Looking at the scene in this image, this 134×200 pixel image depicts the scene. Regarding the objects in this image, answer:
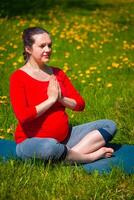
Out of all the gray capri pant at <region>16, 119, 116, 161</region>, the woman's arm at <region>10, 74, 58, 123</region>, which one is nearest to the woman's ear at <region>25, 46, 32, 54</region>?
the woman's arm at <region>10, 74, 58, 123</region>

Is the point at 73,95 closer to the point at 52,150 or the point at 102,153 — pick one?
the point at 102,153

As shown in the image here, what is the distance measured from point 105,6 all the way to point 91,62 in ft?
29.2

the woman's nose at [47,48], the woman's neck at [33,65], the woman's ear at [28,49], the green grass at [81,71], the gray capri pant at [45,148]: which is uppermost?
the woman's nose at [47,48]

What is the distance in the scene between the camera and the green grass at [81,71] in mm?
4012

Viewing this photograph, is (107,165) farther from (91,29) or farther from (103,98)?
(91,29)

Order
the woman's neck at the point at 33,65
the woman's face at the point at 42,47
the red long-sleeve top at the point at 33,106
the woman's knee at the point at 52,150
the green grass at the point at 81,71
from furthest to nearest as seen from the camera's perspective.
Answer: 1. the woman's neck at the point at 33,65
2. the woman's face at the point at 42,47
3. the red long-sleeve top at the point at 33,106
4. the woman's knee at the point at 52,150
5. the green grass at the point at 81,71

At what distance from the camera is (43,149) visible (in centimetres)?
440

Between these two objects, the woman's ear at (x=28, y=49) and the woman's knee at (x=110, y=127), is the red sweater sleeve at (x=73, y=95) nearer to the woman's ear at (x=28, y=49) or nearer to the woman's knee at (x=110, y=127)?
the woman's knee at (x=110, y=127)

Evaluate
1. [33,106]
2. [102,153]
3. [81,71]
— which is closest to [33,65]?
[33,106]

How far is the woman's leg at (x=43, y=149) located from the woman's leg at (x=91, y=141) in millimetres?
139

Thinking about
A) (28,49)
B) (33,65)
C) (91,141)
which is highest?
(28,49)

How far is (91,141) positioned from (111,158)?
0.24 metres

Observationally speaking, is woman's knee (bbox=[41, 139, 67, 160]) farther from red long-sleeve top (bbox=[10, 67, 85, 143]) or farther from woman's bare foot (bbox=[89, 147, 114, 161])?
woman's bare foot (bbox=[89, 147, 114, 161])

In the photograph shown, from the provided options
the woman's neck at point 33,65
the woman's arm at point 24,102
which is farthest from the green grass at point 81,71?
the woman's neck at point 33,65
